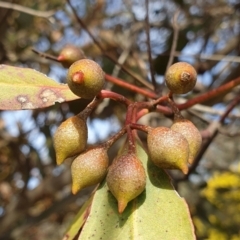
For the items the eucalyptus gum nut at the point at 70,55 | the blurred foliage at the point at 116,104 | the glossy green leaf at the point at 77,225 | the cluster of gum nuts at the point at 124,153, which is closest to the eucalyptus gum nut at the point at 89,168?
the cluster of gum nuts at the point at 124,153

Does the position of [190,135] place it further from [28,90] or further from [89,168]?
[28,90]

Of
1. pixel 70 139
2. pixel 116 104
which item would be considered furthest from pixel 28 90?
pixel 116 104

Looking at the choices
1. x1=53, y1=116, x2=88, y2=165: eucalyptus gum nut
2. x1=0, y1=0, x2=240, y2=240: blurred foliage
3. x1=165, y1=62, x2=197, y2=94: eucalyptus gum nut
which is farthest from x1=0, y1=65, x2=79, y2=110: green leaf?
x1=0, y1=0, x2=240, y2=240: blurred foliage

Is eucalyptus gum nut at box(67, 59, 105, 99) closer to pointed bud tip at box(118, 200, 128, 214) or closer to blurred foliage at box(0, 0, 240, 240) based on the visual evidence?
pointed bud tip at box(118, 200, 128, 214)

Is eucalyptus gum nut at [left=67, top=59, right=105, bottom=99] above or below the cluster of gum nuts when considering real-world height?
above

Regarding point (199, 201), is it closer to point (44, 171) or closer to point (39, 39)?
point (44, 171)

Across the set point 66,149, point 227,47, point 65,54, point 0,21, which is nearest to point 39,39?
point 0,21

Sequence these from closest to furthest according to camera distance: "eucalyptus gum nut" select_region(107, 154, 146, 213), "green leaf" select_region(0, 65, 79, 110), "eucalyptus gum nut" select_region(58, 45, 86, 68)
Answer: "eucalyptus gum nut" select_region(107, 154, 146, 213)
"green leaf" select_region(0, 65, 79, 110)
"eucalyptus gum nut" select_region(58, 45, 86, 68)
